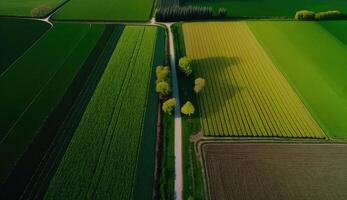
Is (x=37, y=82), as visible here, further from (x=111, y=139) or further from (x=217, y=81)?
(x=217, y=81)

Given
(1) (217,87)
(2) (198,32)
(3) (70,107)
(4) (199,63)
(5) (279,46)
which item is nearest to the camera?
(3) (70,107)

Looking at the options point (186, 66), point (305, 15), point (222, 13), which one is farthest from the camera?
point (222, 13)

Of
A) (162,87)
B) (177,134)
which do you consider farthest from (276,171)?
(162,87)

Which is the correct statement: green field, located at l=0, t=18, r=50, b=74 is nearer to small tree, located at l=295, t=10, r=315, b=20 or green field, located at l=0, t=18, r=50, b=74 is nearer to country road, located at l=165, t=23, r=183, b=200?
country road, located at l=165, t=23, r=183, b=200

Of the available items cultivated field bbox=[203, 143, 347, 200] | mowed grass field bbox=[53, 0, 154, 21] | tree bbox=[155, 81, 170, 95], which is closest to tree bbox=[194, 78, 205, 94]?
tree bbox=[155, 81, 170, 95]

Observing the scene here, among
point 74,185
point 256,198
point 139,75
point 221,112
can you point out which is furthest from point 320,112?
point 74,185

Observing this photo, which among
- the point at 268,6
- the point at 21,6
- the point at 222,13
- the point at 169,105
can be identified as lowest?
the point at 169,105

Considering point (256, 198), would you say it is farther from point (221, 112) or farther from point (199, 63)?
point (199, 63)
